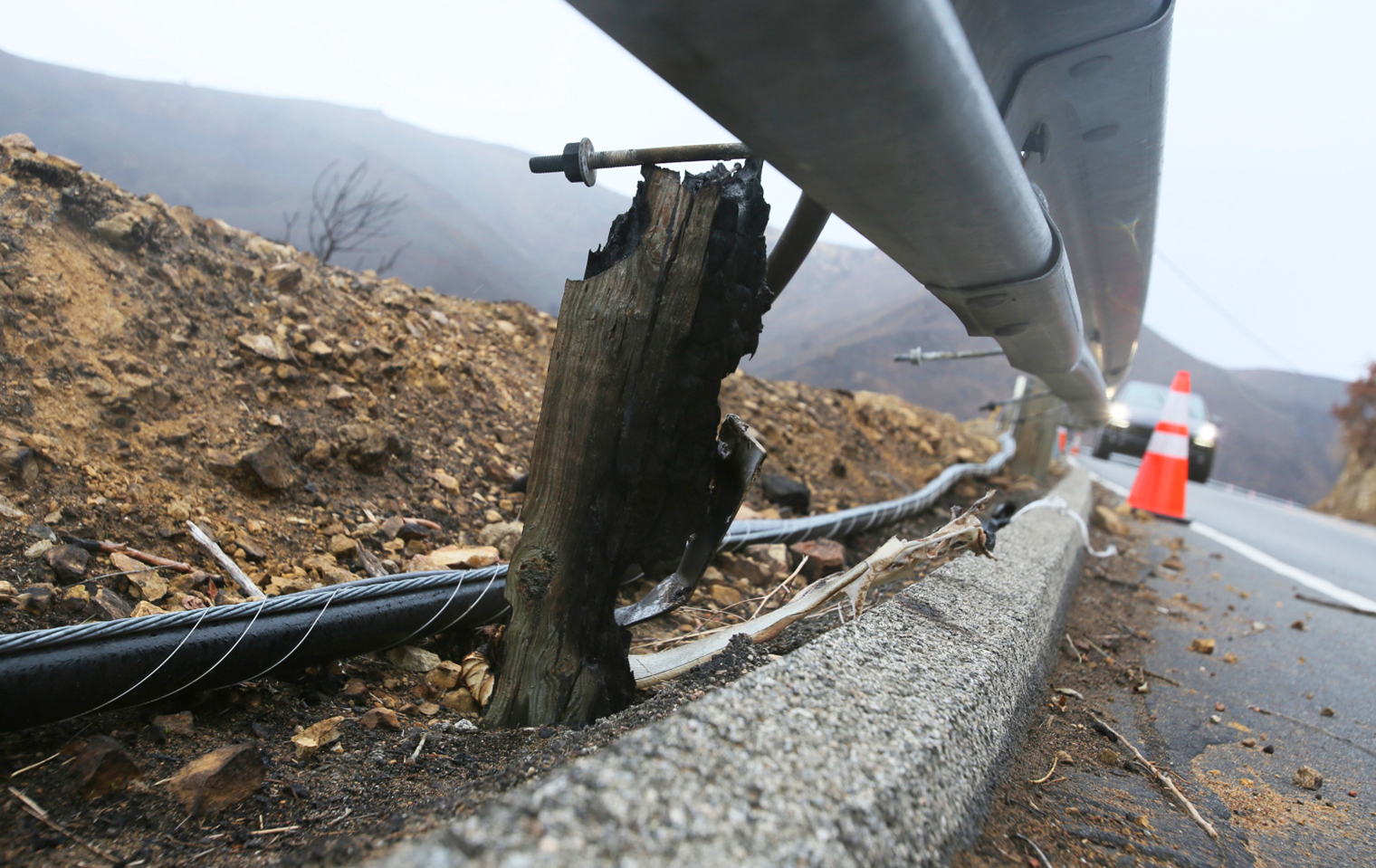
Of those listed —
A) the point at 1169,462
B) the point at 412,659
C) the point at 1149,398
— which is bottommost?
the point at 412,659

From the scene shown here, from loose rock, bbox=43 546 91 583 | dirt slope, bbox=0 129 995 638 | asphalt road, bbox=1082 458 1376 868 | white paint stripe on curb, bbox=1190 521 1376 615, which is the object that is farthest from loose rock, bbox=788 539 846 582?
white paint stripe on curb, bbox=1190 521 1376 615

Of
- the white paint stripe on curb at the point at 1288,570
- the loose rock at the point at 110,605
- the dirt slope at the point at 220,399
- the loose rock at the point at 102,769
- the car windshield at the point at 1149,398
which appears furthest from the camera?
the car windshield at the point at 1149,398

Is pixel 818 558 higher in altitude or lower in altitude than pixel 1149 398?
lower

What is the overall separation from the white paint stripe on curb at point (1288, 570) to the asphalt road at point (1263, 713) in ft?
0.36

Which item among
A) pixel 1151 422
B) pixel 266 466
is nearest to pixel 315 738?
pixel 266 466

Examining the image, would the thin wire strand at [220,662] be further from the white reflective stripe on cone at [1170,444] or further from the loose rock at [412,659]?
the white reflective stripe on cone at [1170,444]

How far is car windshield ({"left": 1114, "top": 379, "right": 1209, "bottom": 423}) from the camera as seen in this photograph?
1096 centimetres

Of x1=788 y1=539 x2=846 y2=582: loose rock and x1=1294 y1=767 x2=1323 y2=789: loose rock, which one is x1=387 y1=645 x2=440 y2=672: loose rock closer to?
x1=788 y1=539 x2=846 y2=582: loose rock

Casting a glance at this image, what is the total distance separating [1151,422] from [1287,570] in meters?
7.20

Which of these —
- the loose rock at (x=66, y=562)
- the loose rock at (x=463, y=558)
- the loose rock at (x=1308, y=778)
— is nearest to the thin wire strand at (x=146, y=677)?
the loose rock at (x=66, y=562)

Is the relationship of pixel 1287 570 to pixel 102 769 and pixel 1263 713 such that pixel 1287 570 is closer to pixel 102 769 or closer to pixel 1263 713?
pixel 1263 713

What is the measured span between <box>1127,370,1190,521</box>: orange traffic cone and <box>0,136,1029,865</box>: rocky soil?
3776 millimetres

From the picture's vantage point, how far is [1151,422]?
35.2 ft

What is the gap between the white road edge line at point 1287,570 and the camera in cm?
370
